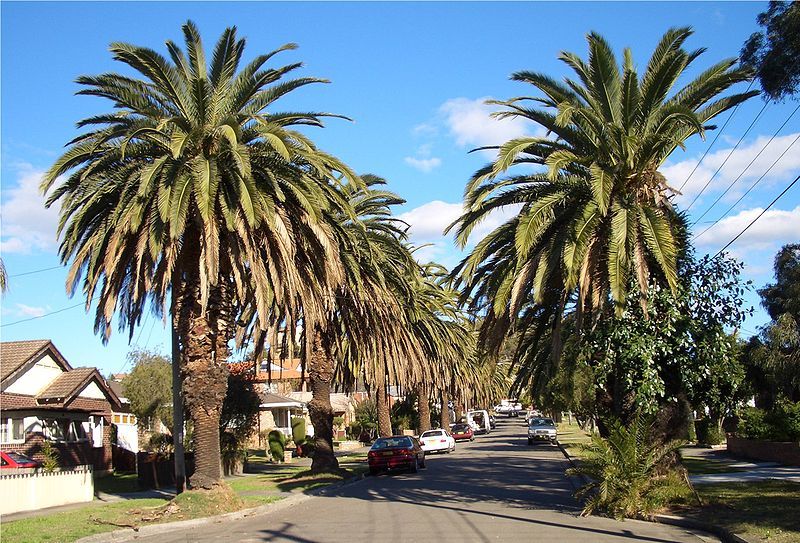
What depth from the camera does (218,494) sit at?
1984 centimetres

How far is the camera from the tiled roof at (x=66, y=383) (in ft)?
102

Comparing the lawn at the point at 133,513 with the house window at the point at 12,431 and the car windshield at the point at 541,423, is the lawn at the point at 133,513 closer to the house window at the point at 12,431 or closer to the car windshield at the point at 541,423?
the house window at the point at 12,431

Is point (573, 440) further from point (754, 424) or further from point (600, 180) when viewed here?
point (600, 180)

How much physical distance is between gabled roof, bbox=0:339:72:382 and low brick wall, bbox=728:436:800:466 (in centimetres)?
2755

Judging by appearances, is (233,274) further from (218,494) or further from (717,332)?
(717,332)

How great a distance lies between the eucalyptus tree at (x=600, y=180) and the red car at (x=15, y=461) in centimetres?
1723

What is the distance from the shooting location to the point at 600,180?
16312mm

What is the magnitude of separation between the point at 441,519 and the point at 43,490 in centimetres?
1211

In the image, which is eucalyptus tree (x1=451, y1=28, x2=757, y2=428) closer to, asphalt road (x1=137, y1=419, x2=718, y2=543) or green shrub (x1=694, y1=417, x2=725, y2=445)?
asphalt road (x1=137, y1=419, x2=718, y2=543)

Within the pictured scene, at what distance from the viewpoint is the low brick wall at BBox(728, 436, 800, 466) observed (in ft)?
81.5

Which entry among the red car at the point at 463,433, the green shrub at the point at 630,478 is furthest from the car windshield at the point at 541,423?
the green shrub at the point at 630,478

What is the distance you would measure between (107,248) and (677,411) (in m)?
14.5

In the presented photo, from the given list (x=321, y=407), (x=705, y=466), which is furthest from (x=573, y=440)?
(x=321, y=407)

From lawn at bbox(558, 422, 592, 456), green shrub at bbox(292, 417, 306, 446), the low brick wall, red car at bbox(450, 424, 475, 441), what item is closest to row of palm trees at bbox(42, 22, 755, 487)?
lawn at bbox(558, 422, 592, 456)
